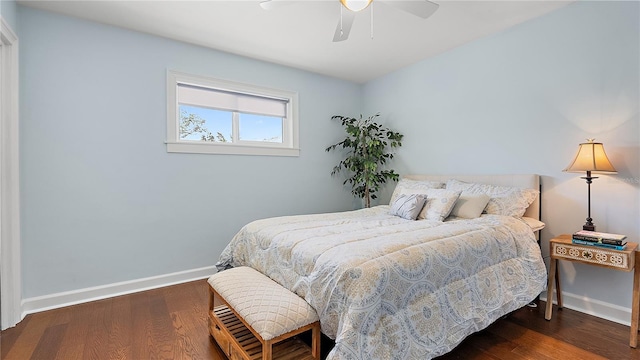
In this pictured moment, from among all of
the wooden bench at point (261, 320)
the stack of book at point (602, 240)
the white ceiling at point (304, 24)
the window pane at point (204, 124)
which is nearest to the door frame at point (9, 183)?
the white ceiling at point (304, 24)

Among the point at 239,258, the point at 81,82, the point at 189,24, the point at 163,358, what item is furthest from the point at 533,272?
the point at 81,82

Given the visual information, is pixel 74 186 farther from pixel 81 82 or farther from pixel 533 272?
pixel 533 272

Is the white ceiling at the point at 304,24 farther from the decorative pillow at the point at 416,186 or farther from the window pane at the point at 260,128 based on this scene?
the decorative pillow at the point at 416,186

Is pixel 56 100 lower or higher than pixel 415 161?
higher

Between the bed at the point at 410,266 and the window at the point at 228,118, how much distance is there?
4.24 ft

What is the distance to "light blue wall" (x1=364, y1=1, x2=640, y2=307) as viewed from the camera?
87.7 inches

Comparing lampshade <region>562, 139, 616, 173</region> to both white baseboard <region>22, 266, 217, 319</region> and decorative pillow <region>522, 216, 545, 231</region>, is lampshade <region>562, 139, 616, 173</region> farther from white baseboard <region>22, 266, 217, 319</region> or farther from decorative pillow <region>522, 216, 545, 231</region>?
white baseboard <region>22, 266, 217, 319</region>

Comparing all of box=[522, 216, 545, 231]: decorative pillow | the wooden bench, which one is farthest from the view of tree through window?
box=[522, 216, 545, 231]: decorative pillow

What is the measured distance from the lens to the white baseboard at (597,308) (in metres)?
2.21

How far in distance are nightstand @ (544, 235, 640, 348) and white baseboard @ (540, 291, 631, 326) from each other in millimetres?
257

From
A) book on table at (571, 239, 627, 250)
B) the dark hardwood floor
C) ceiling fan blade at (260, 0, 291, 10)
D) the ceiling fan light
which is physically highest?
ceiling fan blade at (260, 0, 291, 10)

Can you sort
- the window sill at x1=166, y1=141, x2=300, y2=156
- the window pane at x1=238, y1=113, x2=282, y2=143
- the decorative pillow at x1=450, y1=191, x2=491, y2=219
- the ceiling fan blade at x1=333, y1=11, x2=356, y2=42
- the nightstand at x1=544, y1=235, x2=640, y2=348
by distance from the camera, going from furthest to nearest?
the window pane at x1=238, y1=113, x2=282, y2=143
the window sill at x1=166, y1=141, x2=300, y2=156
the decorative pillow at x1=450, y1=191, x2=491, y2=219
the ceiling fan blade at x1=333, y1=11, x2=356, y2=42
the nightstand at x1=544, y1=235, x2=640, y2=348

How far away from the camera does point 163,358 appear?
1.80 meters

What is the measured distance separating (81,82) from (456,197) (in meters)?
3.48
